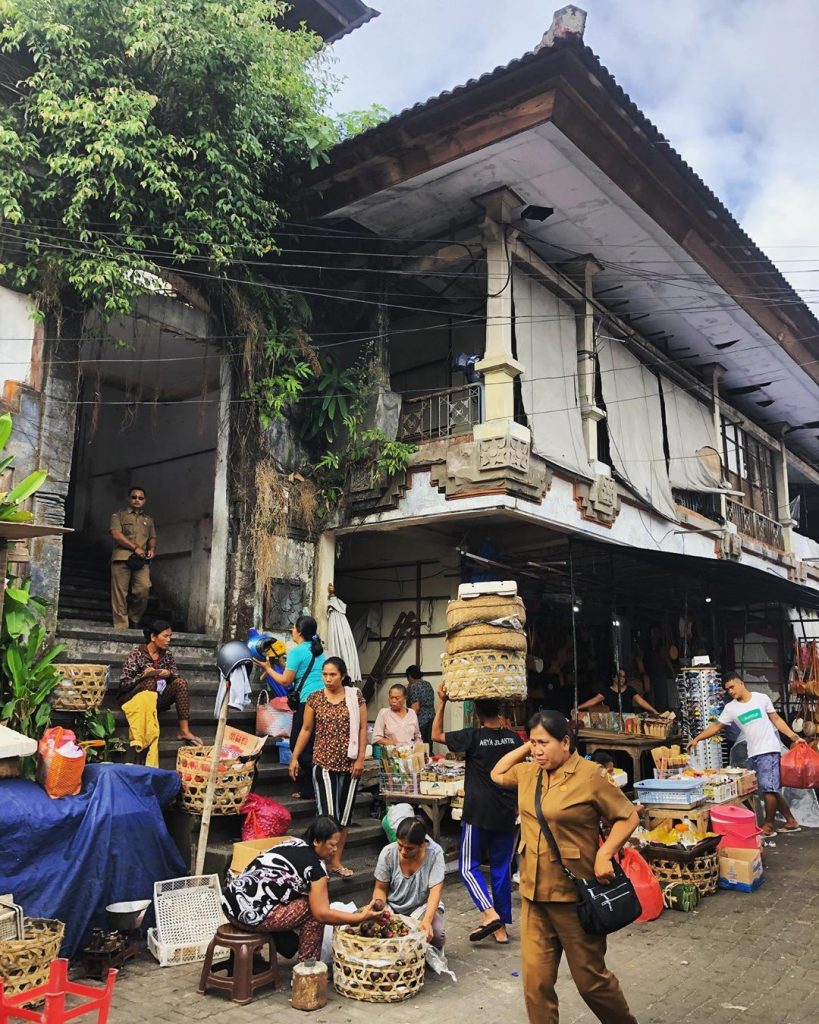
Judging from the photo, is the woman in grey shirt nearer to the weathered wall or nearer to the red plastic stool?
the red plastic stool

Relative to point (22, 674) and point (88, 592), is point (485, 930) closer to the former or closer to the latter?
point (22, 674)

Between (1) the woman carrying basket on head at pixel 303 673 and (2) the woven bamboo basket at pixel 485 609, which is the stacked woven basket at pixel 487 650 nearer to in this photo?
(2) the woven bamboo basket at pixel 485 609

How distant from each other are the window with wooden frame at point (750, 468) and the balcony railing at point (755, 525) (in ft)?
0.76

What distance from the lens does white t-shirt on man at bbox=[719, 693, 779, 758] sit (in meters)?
9.38

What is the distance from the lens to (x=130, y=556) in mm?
9914

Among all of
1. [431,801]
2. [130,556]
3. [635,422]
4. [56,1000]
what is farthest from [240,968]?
[635,422]

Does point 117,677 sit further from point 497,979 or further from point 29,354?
point 497,979

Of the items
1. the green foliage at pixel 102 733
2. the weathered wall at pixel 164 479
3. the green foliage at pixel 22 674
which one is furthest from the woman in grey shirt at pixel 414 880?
the weathered wall at pixel 164 479

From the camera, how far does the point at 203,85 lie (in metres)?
8.88

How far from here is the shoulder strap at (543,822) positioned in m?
3.87

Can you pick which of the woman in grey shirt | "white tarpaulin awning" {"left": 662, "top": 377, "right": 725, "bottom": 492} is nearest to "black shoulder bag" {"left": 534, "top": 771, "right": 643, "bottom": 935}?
the woman in grey shirt

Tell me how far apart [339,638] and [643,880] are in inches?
210

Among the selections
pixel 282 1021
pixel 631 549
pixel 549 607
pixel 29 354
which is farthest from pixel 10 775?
pixel 549 607

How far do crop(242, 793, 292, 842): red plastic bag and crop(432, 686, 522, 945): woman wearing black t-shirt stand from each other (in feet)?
5.02
